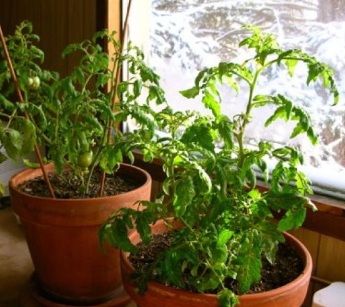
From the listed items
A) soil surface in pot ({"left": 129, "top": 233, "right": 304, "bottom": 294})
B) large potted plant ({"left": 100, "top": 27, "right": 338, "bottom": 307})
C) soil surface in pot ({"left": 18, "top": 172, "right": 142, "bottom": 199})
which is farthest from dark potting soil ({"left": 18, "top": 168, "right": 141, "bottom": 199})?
large potted plant ({"left": 100, "top": 27, "right": 338, "bottom": 307})

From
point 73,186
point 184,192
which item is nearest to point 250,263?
point 184,192

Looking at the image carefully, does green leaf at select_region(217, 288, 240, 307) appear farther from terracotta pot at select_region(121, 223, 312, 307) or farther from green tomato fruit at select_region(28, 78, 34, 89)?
green tomato fruit at select_region(28, 78, 34, 89)

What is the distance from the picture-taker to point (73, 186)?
1237mm

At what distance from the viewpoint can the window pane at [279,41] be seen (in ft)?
3.78

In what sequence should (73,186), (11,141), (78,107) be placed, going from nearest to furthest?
(11,141) → (78,107) → (73,186)

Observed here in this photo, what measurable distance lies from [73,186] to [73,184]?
0.04ft

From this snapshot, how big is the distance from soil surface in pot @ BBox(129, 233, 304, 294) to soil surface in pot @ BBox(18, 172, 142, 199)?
0.26m

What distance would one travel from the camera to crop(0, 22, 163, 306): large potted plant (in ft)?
3.48

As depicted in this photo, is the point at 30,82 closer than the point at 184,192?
No

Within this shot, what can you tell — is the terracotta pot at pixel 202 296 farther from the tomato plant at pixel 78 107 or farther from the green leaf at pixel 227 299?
the tomato plant at pixel 78 107

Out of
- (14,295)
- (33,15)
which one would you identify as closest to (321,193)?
(14,295)

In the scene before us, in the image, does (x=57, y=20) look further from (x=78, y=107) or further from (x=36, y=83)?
(x=78, y=107)

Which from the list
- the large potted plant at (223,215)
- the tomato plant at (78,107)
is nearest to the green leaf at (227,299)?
the large potted plant at (223,215)

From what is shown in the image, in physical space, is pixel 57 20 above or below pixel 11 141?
above
